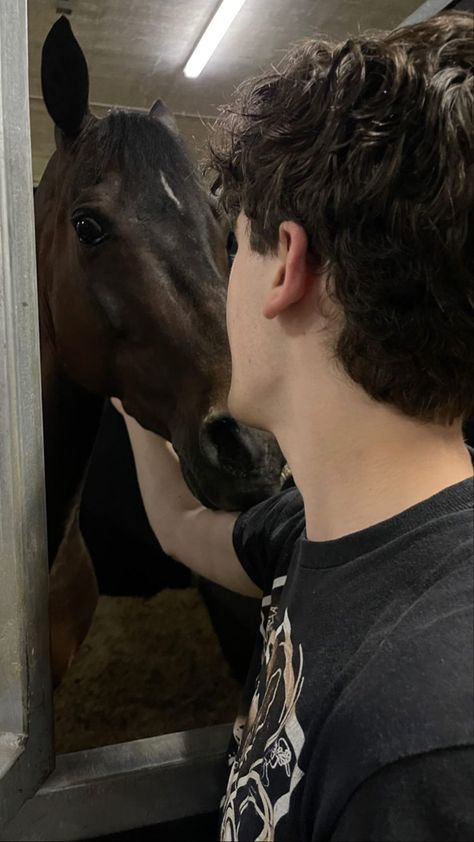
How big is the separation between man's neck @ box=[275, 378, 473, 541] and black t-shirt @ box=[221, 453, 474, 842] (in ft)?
0.05

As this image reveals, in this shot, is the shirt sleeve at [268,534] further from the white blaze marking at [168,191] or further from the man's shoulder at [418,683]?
the white blaze marking at [168,191]

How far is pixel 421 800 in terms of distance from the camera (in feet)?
0.96

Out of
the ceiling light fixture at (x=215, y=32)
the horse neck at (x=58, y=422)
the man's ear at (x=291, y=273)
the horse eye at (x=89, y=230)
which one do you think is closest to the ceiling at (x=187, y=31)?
the ceiling light fixture at (x=215, y=32)

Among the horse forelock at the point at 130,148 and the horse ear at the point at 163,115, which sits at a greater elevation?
the horse ear at the point at 163,115

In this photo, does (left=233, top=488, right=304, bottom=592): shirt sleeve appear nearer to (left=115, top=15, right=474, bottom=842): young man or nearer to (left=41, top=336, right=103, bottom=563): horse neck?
(left=115, top=15, right=474, bottom=842): young man

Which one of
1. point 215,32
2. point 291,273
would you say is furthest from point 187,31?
point 291,273

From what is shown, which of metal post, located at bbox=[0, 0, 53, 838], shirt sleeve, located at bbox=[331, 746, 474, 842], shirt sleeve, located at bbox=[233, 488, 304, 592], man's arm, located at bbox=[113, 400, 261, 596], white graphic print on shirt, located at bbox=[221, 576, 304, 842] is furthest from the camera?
man's arm, located at bbox=[113, 400, 261, 596]

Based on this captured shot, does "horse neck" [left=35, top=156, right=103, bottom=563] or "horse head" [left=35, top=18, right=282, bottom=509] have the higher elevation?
"horse head" [left=35, top=18, right=282, bottom=509]

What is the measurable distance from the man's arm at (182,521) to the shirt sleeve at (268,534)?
0.09 feet

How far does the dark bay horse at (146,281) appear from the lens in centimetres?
77

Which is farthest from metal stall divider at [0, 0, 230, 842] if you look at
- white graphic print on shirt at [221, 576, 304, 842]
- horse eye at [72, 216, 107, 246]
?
horse eye at [72, 216, 107, 246]

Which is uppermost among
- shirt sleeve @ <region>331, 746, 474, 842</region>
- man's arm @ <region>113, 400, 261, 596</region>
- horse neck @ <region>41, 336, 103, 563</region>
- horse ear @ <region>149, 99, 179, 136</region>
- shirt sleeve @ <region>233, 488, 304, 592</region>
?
horse ear @ <region>149, 99, 179, 136</region>

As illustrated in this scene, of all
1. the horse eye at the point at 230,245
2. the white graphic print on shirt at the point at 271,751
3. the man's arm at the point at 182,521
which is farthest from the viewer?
the horse eye at the point at 230,245

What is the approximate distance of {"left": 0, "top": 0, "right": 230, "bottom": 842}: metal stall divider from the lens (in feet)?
1.73
